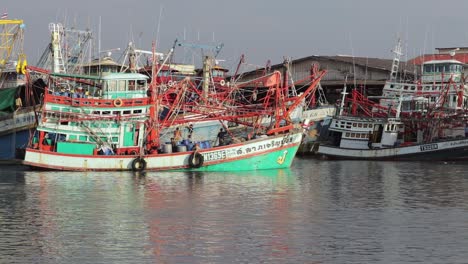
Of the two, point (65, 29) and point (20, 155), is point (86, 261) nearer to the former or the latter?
point (20, 155)

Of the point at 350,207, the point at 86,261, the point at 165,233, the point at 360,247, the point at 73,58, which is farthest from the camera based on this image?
the point at 73,58

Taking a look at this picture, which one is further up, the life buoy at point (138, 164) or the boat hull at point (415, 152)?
the boat hull at point (415, 152)

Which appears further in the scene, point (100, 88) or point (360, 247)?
point (100, 88)

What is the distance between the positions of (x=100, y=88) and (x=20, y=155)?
557cm

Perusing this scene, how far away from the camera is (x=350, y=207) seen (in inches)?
1225

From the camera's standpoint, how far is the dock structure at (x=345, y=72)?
68.1 m

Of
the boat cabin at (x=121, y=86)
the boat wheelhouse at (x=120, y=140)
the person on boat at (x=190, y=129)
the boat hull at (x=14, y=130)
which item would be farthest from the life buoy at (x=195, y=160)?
the boat hull at (x=14, y=130)

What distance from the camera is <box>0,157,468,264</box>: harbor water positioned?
72.8 ft

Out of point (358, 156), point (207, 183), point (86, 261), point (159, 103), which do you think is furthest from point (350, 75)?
point (86, 261)

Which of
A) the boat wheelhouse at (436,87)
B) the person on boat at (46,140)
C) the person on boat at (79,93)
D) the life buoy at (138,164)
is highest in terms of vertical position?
the boat wheelhouse at (436,87)

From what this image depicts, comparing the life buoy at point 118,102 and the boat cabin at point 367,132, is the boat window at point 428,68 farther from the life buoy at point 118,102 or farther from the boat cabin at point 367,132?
the life buoy at point 118,102

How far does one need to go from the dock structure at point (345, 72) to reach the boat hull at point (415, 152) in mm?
9491

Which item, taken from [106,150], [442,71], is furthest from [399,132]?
[106,150]

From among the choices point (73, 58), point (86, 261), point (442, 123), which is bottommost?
point (86, 261)
